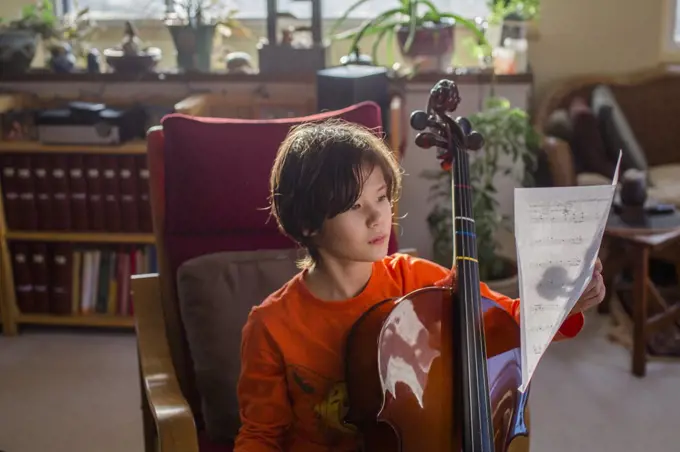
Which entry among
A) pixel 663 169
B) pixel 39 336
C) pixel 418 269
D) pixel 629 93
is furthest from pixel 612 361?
pixel 39 336

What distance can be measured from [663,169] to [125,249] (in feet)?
7.22

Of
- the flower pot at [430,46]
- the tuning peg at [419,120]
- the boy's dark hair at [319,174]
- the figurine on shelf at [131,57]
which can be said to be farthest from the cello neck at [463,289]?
the figurine on shelf at [131,57]

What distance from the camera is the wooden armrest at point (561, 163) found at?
3.00m

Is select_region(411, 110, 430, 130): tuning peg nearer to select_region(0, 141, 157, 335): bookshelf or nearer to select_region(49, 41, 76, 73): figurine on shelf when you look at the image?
select_region(0, 141, 157, 335): bookshelf

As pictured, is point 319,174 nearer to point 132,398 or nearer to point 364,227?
point 364,227

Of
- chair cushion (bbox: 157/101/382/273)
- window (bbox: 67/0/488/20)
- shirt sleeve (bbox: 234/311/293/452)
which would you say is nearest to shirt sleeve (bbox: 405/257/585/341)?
shirt sleeve (bbox: 234/311/293/452)

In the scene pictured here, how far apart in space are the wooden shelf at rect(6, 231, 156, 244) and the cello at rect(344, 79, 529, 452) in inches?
73.5

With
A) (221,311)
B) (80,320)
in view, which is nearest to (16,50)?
(80,320)

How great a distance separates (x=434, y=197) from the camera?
2904 mm

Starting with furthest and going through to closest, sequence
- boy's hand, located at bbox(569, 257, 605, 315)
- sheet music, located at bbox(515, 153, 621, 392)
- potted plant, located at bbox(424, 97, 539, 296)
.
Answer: potted plant, located at bbox(424, 97, 539, 296) → boy's hand, located at bbox(569, 257, 605, 315) → sheet music, located at bbox(515, 153, 621, 392)

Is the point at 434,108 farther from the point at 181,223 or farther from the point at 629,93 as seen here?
the point at 629,93

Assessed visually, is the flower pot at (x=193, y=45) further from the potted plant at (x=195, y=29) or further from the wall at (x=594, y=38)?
the wall at (x=594, y=38)

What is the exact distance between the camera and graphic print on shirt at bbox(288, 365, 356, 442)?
1.18m

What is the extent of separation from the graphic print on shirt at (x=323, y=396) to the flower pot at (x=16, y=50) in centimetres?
239
